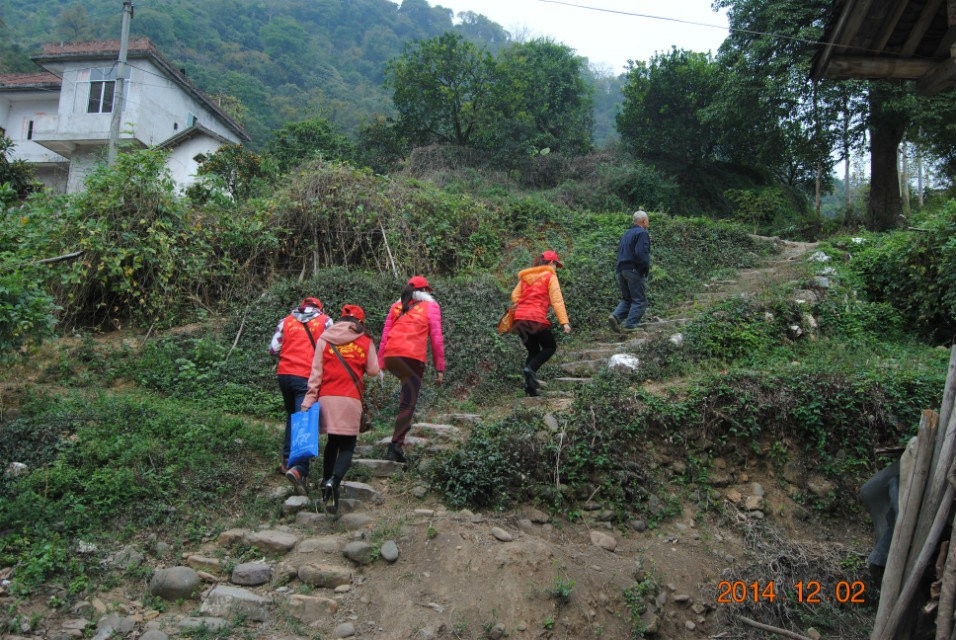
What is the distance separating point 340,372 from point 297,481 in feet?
3.31

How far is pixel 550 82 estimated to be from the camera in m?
24.5

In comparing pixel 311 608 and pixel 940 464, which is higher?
pixel 940 464

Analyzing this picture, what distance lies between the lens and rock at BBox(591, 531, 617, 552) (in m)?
5.40

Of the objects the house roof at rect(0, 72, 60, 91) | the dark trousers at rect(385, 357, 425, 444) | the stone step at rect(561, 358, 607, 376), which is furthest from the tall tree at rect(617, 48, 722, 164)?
the house roof at rect(0, 72, 60, 91)

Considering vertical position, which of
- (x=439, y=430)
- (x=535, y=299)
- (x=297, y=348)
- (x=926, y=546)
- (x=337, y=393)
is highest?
(x=535, y=299)

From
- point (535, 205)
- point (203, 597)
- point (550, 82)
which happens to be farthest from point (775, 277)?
point (550, 82)

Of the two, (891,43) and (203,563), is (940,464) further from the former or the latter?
(203,563)

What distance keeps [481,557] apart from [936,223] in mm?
8520

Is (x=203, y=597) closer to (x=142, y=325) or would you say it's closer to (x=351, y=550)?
(x=351, y=550)

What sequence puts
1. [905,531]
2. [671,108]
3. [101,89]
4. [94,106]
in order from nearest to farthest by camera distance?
[905,531]
[671,108]
[94,106]
[101,89]

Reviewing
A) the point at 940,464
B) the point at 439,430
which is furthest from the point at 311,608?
the point at 940,464

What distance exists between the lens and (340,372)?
5547 mm

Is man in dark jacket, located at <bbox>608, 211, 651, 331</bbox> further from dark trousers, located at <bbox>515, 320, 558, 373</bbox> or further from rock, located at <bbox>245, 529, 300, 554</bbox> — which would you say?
rock, located at <bbox>245, 529, 300, 554</bbox>

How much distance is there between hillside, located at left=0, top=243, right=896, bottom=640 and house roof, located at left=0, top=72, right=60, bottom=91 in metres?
26.3
